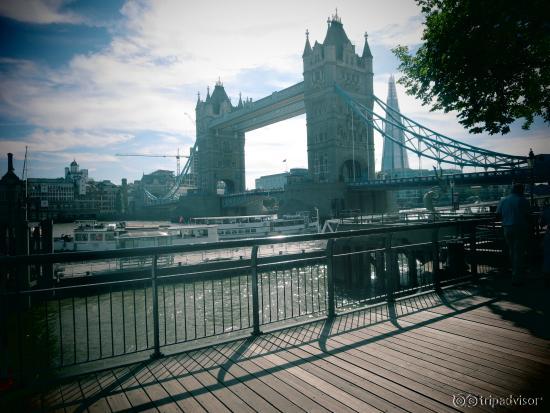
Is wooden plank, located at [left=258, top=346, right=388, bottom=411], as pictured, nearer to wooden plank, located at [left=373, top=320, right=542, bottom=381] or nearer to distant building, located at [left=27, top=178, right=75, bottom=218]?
wooden plank, located at [left=373, top=320, right=542, bottom=381]

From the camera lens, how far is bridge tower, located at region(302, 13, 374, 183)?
5191cm

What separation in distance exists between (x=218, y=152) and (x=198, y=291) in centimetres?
6309

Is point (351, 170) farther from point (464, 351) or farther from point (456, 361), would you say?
point (456, 361)

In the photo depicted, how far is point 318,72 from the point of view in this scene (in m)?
53.2

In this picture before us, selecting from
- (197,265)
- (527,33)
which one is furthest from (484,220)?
(197,265)

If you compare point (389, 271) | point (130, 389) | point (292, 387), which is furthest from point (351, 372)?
point (389, 271)

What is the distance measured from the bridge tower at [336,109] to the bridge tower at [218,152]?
31688 mm

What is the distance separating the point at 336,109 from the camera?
52312 mm

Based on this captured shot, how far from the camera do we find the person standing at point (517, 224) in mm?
6227

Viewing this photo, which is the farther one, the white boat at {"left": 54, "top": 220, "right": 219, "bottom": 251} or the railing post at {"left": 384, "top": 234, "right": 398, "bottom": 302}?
the white boat at {"left": 54, "top": 220, "right": 219, "bottom": 251}

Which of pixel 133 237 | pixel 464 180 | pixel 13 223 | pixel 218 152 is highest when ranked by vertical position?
pixel 218 152

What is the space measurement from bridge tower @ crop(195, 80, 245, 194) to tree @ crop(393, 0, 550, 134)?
70.5 meters

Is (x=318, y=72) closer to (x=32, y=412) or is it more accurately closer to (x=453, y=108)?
(x=453, y=108)

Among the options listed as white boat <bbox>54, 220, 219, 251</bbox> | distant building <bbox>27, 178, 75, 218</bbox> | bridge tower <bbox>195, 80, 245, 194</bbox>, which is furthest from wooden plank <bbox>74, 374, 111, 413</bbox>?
distant building <bbox>27, 178, 75, 218</bbox>
